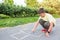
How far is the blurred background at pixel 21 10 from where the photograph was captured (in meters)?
9.77

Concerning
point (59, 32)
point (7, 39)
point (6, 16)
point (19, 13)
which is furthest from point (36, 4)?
point (7, 39)

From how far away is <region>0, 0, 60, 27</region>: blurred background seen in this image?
977cm

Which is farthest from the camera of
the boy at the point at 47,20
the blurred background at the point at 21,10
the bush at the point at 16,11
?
the bush at the point at 16,11

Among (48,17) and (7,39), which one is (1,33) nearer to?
(7,39)

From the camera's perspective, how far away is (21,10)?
12.2 m

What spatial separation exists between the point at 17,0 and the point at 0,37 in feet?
25.5

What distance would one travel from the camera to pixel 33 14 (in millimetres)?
12766

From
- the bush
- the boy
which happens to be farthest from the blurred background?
the boy

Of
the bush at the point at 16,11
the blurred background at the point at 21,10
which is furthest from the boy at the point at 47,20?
the bush at the point at 16,11

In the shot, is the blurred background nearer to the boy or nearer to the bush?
the bush

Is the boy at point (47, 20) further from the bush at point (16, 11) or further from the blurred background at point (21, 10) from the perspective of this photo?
the bush at point (16, 11)

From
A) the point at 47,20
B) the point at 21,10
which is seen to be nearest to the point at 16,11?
the point at 21,10

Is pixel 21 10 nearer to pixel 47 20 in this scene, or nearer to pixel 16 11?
pixel 16 11

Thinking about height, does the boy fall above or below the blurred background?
above
